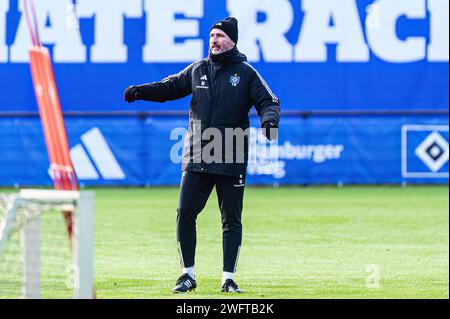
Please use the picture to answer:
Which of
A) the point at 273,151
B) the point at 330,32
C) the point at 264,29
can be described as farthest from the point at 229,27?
the point at 330,32

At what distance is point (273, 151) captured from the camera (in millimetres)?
23141

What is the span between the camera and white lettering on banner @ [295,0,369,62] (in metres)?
25.8

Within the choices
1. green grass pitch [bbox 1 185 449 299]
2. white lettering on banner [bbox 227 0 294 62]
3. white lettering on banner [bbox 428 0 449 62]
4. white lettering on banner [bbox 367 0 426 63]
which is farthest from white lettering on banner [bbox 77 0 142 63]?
white lettering on banner [bbox 428 0 449 62]

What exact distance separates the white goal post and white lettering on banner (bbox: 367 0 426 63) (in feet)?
62.4

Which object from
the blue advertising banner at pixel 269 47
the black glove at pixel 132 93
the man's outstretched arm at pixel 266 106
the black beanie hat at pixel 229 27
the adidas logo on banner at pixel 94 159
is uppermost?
the blue advertising banner at pixel 269 47

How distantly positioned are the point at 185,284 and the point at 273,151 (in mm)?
13567

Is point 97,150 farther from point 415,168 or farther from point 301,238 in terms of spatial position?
point 301,238

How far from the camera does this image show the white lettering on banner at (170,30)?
1001 inches

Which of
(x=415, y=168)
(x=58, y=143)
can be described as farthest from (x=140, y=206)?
(x=58, y=143)

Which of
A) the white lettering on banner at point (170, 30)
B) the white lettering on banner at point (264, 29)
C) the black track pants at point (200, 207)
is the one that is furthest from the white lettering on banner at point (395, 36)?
the black track pants at point (200, 207)

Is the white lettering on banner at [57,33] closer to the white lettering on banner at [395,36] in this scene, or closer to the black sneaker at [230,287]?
the white lettering on banner at [395,36]

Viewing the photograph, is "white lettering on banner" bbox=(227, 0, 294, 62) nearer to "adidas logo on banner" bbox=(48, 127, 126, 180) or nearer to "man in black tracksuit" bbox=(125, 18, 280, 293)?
"adidas logo on banner" bbox=(48, 127, 126, 180)

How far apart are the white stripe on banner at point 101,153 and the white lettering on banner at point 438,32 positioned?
7.48 meters
